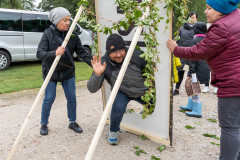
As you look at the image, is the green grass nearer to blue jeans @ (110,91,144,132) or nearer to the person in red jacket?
blue jeans @ (110,91,144,132)

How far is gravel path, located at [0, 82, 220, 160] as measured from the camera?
9.70 ft

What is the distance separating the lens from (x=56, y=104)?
486cm

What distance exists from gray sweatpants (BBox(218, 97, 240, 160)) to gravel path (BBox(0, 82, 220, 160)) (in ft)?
2.23

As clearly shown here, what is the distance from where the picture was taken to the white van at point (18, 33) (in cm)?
844

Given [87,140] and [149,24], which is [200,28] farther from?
[87,140]

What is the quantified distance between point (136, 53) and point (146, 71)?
0.82ft

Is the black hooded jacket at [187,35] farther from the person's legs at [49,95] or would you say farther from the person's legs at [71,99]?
the person's legs at [49,95]

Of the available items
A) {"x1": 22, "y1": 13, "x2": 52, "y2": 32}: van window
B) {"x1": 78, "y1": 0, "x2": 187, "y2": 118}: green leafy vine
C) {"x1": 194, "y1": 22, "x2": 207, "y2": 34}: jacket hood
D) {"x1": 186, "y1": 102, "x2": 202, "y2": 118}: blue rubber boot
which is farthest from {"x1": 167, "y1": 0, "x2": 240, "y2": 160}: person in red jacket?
{"x1": 22, "y1": 13, "x2": 52, "y2": 32}: van window

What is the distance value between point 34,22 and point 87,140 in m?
7.25

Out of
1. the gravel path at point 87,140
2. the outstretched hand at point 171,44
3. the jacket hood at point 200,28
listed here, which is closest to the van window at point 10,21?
the gravel path at point 87,140

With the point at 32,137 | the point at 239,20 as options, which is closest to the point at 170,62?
the point at 239,20

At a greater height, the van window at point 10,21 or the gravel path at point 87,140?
the van window at point 10,21

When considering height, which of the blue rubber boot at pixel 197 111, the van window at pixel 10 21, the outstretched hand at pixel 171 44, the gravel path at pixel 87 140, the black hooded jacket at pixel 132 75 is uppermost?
the van window at pixel 10 21

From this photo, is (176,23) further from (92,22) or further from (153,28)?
(92,22)
